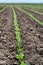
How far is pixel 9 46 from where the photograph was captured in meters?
7.25

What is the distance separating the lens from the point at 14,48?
6.94 m

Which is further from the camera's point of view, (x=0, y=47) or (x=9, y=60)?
(x=0, y=47)

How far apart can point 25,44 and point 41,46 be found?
1.97 ft

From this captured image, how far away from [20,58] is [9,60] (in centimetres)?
30

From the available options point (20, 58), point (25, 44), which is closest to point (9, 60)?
point (20, 58)

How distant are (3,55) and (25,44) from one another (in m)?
1.62

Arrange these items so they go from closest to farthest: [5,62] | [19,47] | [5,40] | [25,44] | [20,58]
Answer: [5,62] → [20,58] → [19,47] → [25,44] → [5,40]

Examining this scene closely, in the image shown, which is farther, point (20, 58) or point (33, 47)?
point (33, 47)

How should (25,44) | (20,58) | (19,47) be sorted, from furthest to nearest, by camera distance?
(25,44) → (19,47) → (20,58)

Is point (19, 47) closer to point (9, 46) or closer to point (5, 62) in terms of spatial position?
point (9, 46)

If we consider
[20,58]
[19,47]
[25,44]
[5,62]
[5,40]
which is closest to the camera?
[5,62]

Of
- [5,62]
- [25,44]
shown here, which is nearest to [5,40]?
[25,44]

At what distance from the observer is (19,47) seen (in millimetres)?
6906

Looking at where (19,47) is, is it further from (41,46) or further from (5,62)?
(5,62)
